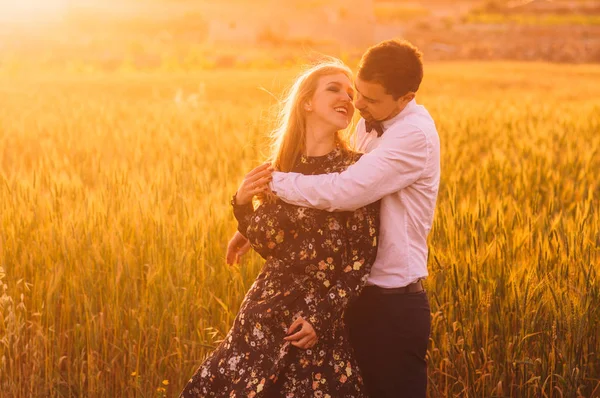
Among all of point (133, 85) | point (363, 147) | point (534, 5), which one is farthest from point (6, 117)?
point (534, 5)

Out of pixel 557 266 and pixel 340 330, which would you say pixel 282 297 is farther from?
pixel 557 266

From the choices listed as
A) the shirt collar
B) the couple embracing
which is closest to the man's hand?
the couple embracing

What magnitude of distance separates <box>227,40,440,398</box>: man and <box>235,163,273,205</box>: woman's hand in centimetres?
4

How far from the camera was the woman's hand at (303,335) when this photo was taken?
2.42 metres

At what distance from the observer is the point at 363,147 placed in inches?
109

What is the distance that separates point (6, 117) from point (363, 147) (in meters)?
7.03

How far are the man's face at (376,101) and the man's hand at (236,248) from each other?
68 cm

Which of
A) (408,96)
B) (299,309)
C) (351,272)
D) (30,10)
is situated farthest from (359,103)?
(30,10)

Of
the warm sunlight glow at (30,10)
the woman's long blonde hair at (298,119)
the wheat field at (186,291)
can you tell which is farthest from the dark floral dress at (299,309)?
the warm sunlight glow at (30,10)

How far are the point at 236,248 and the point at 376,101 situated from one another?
794 millimetres

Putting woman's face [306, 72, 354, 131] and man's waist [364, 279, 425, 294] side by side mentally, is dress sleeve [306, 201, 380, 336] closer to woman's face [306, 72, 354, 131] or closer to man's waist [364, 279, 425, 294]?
man's waist [364, 279, 425, 294]

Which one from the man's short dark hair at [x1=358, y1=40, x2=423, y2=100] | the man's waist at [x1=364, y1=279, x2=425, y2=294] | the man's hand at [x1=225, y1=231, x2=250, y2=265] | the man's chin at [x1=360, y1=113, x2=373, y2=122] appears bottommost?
the man's waist at [x1=364, y1=279, x2=425, y2=294]

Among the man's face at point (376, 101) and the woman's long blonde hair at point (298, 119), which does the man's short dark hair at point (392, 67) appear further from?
the woman's long blonde hair at point (298, 119)

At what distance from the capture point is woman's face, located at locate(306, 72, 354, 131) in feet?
8.46
